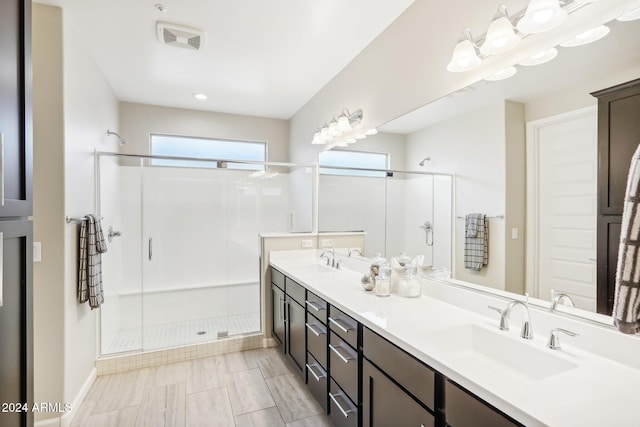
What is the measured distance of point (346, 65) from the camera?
2.86 metres

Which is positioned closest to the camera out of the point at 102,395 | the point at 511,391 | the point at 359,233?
the point at 511,391

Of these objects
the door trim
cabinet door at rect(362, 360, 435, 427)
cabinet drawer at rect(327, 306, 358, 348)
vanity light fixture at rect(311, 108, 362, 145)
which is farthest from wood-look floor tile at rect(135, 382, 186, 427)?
vanity light fixture at rect(311, 108, 362, 145)

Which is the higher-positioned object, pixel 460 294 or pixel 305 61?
pixel 305 61

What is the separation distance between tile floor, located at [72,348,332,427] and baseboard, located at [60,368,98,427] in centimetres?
3

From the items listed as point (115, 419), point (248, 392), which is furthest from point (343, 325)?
point (115, 419)

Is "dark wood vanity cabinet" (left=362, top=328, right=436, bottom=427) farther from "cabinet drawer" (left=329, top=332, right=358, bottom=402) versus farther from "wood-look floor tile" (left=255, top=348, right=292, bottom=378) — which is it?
"wood-look floor tile" (left=255, top=348, right=292, bottom=378)

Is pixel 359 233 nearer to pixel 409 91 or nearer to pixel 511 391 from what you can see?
pixel 409 91

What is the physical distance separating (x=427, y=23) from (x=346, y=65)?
1044 mm

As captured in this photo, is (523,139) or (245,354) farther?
(245,354)

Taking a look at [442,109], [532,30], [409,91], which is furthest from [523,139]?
[409,91]

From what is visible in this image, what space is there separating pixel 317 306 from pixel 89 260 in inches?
66.0

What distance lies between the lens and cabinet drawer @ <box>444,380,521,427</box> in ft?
2.81

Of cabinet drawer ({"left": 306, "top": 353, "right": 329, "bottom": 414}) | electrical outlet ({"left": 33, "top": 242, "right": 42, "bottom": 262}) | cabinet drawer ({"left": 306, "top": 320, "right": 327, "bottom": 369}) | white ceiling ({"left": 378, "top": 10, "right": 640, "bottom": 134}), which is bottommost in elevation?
cabinet drawer ({"left": 306, "top": 353, "right": 329, "bottom": 414})

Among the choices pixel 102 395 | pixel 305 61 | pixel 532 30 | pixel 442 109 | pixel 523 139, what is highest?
pixel 305 61
